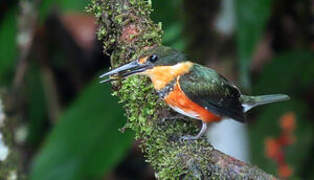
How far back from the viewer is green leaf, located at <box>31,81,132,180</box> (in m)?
4.04

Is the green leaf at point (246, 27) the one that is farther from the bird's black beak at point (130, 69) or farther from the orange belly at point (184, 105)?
the bird's black beak at point (130, 69)

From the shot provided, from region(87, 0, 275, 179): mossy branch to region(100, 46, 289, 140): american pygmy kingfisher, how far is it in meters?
0.05

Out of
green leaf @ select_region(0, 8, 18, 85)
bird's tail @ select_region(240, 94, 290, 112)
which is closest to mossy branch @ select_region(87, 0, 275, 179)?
bird's tail @ select_region(240, 94, 290, 112)

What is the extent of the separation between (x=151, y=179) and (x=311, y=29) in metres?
2.24

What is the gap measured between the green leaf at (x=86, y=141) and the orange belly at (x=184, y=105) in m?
1.56

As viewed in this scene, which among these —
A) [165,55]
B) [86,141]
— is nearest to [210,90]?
[165,55]

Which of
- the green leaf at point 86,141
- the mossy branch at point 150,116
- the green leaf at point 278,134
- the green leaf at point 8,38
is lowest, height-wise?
the green leaf at point 278,134

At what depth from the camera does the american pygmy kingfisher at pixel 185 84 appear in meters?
2.34

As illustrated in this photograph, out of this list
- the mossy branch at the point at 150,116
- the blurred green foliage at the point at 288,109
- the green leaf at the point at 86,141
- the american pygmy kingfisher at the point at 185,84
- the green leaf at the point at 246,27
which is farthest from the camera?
the blurred green foliage at the point at 288,109

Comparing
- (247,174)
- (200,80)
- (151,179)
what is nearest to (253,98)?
(200,80)

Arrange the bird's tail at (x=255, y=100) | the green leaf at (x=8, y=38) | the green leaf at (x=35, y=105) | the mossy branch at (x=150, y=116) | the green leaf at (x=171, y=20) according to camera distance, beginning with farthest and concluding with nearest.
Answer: the green leaf at (x=35, y=105)
the green leaf at (x=8, y=38)
the green leaf at (x=171, y=20)
the bird's tail at (x=255, y=100)
the mossy branch at (x=150, y=116)

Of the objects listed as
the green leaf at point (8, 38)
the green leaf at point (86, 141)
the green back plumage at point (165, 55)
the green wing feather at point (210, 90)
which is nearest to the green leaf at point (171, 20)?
the green leaf at point (86, 141)

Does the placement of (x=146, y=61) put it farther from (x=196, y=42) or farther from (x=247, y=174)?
(x=196, y=42)

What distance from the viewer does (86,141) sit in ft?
13.7
